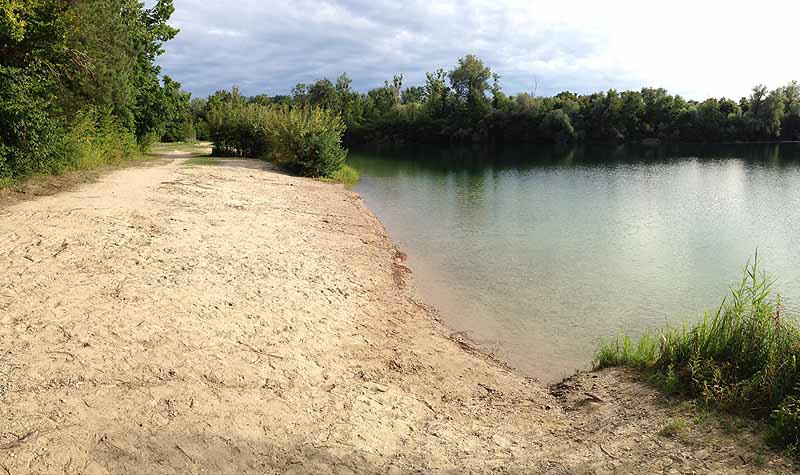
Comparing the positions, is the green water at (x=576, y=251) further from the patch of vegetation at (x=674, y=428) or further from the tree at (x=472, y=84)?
the tree at (x=472, y=84)

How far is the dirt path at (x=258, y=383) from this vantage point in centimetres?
492

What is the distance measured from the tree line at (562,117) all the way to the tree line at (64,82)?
162 ft

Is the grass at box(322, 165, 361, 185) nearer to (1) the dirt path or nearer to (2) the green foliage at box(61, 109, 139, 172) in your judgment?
(2) the green foliage at box(61, 109, 139, 172)

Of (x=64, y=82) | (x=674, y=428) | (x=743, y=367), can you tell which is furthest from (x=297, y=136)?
(x=674, y=428)

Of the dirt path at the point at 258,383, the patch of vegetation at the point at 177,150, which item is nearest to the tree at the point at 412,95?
the patch of vegetation at the point at 177,150

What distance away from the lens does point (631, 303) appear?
12000 millimetres

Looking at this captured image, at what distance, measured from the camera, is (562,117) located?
87250 mm

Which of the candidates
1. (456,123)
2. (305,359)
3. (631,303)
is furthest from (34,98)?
(456,123)

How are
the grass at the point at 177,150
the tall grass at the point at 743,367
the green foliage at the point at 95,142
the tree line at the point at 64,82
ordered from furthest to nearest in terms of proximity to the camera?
the grass at the point at 177,150 → the green foliage at the point at 95,142 → the tree line at the point at 64,82 → the tall grass at the point at 743,367

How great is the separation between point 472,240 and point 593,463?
1340 cm

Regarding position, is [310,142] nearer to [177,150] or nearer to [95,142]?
[95,142]

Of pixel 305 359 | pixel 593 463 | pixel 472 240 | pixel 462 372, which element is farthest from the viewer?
pixel 472 240

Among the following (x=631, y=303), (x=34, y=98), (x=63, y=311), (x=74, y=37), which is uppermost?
(x=74, y=37)

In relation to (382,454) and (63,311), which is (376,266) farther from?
(382,454)
